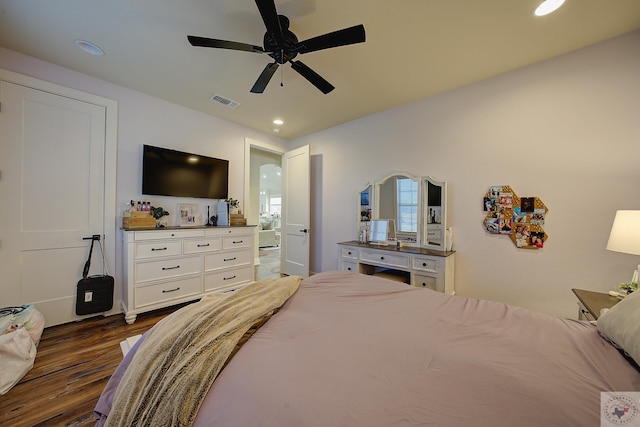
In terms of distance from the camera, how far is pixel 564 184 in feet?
6.59

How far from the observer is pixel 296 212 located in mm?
3961

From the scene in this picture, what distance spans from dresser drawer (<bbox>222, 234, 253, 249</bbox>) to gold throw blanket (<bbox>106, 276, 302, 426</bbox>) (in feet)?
6.79

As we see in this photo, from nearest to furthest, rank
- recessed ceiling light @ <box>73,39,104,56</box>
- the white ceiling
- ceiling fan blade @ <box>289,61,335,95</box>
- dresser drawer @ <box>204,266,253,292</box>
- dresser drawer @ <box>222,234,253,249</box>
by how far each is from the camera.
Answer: the white ceiling < ceiling fan blade @ <box>289,61,335,95</box> < recessed ceiling light @ <box>73,39,104,56</box> < dresser drawer @ <box>204,266,253,292</box> < dresser drawer @ <box>222,234,253,249</box>

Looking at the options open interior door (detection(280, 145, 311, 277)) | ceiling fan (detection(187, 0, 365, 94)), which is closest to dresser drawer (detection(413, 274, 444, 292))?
open interior door (detection(280, 145, 311, 277))

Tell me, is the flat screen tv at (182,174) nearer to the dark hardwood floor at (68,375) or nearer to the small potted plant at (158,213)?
the small potted plant at (158,213)

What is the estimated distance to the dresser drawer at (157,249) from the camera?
2.42m

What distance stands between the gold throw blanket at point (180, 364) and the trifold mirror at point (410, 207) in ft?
7.32

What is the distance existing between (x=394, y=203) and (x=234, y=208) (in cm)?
239

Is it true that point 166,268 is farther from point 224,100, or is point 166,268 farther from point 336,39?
point 336,39

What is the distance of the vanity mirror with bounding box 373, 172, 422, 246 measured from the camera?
9.27ft

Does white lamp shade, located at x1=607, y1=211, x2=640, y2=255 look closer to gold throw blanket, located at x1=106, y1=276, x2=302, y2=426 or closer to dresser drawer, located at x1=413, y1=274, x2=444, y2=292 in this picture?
dresser drawer, located at x1=413, y1=274, x2=444, y2=292

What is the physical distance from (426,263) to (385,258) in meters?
0.46

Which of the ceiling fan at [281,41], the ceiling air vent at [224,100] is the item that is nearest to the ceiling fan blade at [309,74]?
the ceiling fan at [281,41]

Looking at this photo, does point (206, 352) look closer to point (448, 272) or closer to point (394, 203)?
point (448, 272)
